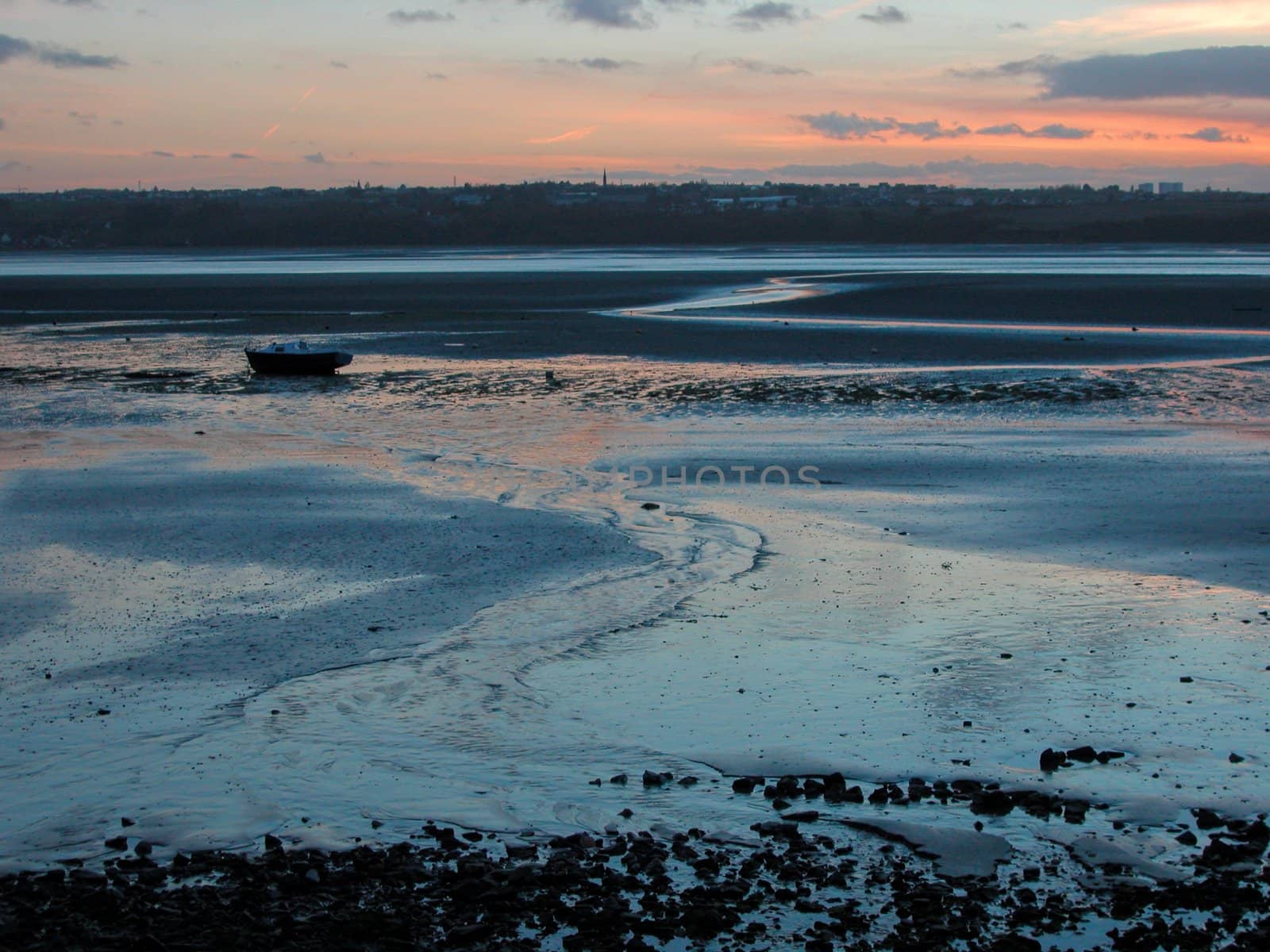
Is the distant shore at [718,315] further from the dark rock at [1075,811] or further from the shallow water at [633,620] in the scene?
the dark rock at [1075,811]

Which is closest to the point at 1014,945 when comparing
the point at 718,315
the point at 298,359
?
the point at 298,359

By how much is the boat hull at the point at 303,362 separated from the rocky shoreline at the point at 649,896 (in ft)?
77.1

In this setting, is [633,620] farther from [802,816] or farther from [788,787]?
[802,816]

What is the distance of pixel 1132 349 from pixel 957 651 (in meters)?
25.6

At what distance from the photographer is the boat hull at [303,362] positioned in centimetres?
3008

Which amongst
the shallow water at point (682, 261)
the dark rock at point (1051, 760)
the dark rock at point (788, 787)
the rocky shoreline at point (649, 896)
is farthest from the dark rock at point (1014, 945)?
the shallow water at point (682, 261)

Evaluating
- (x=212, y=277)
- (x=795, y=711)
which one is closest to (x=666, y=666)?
(x=795, y=711)

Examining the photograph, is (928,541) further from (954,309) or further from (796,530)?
(954,309)

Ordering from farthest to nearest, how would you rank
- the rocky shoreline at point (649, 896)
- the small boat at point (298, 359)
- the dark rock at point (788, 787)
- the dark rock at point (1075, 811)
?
the small boat at point (298, 359)
the dark rock at point (788, 787)
the dark rock at point (1075, 811)
the rocky shoreline at point (649, 896)

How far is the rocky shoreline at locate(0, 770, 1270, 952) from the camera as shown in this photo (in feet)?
20.5

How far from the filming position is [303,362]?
30141 mm

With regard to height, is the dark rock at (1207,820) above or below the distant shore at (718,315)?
below

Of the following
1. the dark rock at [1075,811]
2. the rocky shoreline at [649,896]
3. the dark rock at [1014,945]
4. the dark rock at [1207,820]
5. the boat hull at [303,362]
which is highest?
the boat hull at [303,362]

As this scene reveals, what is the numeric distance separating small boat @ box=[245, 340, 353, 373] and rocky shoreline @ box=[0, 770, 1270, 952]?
23.5 meters
